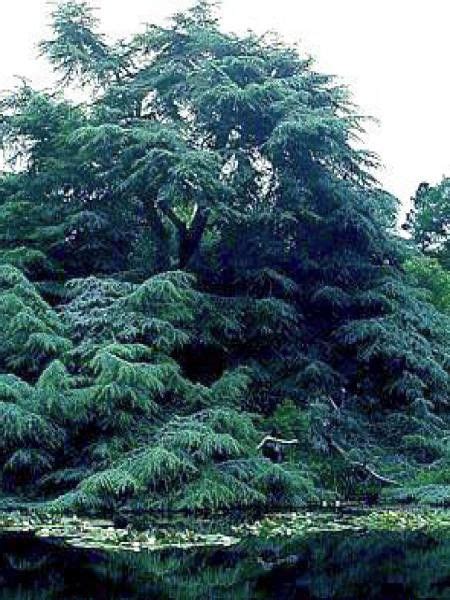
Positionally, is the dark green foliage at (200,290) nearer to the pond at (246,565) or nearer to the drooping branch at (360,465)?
the drooping branch at (360,465)

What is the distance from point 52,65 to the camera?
715 inches

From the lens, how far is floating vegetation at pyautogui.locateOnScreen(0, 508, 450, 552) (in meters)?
8.94

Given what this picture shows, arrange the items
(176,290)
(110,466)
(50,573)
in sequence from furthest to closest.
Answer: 1. (176,290)
2. (110,466)
3. (50,573)

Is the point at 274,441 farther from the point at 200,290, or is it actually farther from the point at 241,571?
the point at 241,571

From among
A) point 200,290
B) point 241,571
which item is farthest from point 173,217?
point 241,571

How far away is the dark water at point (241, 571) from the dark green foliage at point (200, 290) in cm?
194

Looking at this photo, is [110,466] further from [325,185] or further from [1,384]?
[325,185]

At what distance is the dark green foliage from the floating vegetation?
692 millimetres

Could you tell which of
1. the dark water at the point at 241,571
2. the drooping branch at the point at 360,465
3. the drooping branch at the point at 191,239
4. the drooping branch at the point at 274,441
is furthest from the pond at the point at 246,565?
the drooping branch at the point at 191,239

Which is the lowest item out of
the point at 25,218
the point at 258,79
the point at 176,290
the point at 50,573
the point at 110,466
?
the point at 50,573

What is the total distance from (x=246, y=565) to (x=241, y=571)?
0.25 meters

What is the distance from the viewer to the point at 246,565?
8.13m

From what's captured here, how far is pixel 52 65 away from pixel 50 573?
1265 cm

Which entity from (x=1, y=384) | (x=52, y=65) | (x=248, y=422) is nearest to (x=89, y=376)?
(x=1, y=384)
